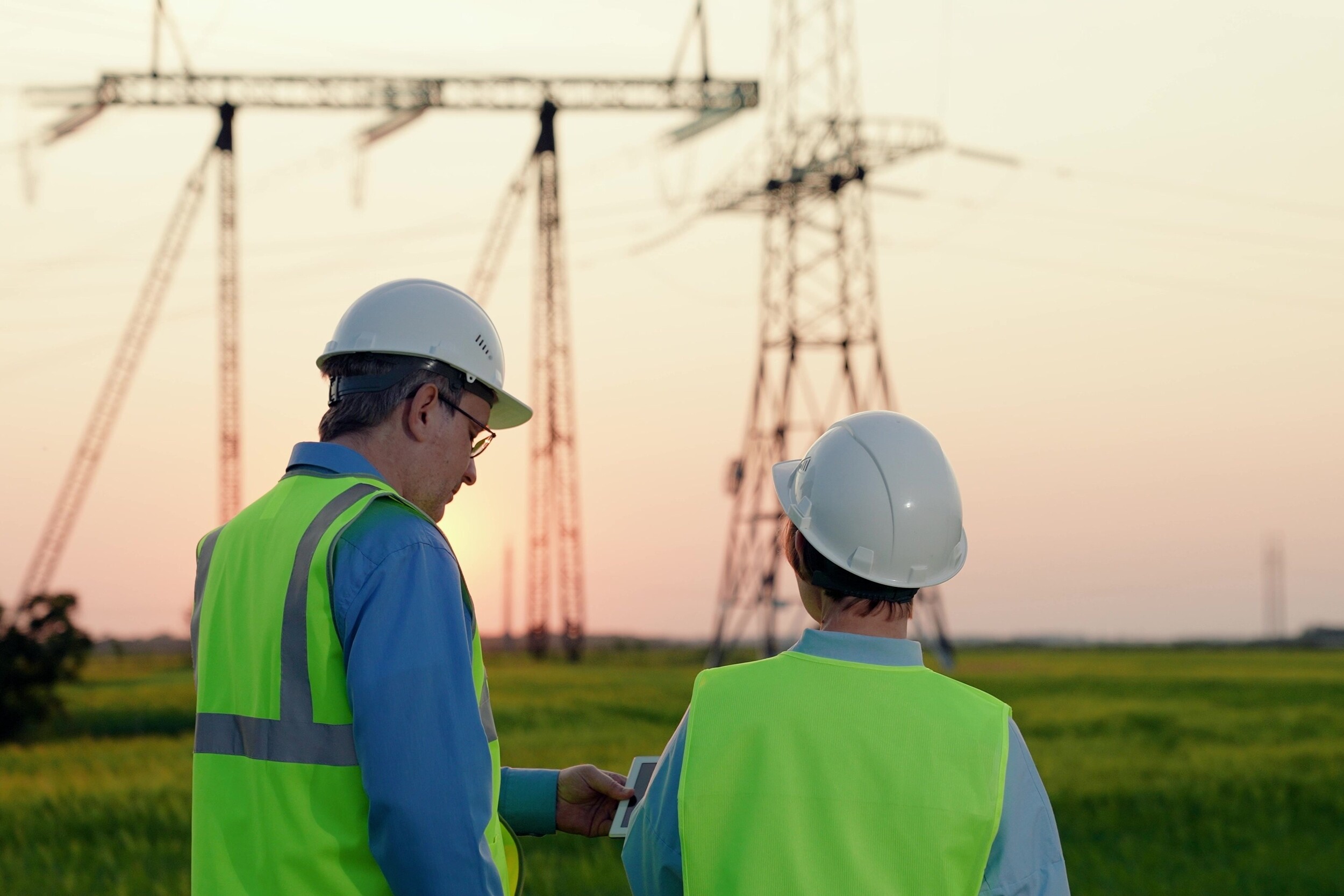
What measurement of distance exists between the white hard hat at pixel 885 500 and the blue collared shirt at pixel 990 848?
28 cm

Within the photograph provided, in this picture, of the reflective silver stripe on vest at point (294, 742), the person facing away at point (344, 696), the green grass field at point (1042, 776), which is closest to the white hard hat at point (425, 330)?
the person facing away at point (344, 696)

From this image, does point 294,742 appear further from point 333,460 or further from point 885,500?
point 885,500

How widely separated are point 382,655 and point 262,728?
326mm

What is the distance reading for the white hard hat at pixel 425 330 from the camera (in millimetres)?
3119

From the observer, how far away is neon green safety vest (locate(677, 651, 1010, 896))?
8.41 ft

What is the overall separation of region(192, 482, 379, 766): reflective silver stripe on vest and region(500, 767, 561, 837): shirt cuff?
0.92 meters

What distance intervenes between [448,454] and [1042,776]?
644 inches

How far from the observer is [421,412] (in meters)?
3.04

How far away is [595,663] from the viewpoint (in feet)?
150

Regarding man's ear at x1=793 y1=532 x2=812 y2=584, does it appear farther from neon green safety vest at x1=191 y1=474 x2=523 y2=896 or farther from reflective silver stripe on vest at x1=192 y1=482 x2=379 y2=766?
reflective silver stripe on vest at x1=192 y1=482 x2=379 y2=766

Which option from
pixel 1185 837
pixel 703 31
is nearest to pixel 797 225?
pixel 703 31

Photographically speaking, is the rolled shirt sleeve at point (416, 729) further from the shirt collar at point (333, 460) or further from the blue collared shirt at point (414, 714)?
the shirt collar at point (333, 460)

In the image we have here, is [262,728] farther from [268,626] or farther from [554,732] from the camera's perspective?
[554,732]

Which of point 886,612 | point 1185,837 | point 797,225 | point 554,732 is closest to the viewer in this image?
point 886,612
